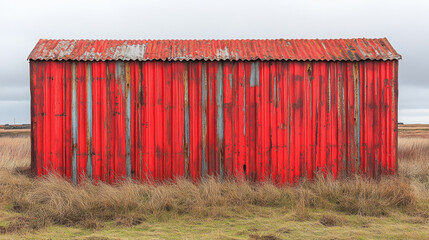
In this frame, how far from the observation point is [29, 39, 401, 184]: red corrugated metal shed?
306 inches

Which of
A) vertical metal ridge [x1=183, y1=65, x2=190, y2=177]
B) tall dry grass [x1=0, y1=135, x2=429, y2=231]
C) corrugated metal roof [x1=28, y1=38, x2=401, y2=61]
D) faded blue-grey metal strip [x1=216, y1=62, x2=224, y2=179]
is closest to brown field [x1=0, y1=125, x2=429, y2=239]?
tall dry grass [x1=0, y1=135, x2=429, y2=231]

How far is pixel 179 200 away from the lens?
6.32 metres

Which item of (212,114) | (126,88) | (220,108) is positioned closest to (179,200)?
(212,114)

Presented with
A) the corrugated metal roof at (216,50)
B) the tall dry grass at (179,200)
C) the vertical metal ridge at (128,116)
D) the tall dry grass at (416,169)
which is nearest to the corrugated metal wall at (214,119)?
the vertical metal ridge at (128,116)

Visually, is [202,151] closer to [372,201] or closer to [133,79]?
[133,79]

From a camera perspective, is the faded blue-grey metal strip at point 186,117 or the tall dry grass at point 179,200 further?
the faded blue-grey metal strip at point 186,117

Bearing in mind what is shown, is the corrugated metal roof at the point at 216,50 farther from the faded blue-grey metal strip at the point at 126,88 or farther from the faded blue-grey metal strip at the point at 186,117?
the faded blue-grey metal strip at the point at 186,117

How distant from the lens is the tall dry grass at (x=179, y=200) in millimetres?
5691

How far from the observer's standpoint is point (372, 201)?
20.5 ft

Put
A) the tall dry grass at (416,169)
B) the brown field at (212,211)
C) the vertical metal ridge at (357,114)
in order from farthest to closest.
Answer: the vertical metal ridge at (357,114) < the tall dry grass at (416,169) < the brown field at (212,211)

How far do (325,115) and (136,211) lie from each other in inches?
192

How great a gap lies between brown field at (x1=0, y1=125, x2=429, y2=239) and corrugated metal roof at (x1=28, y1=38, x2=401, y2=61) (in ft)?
9.61

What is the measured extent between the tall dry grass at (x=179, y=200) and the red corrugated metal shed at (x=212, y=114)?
1.83ft

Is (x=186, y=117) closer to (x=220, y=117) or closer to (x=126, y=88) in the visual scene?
(x=220, y=117)
